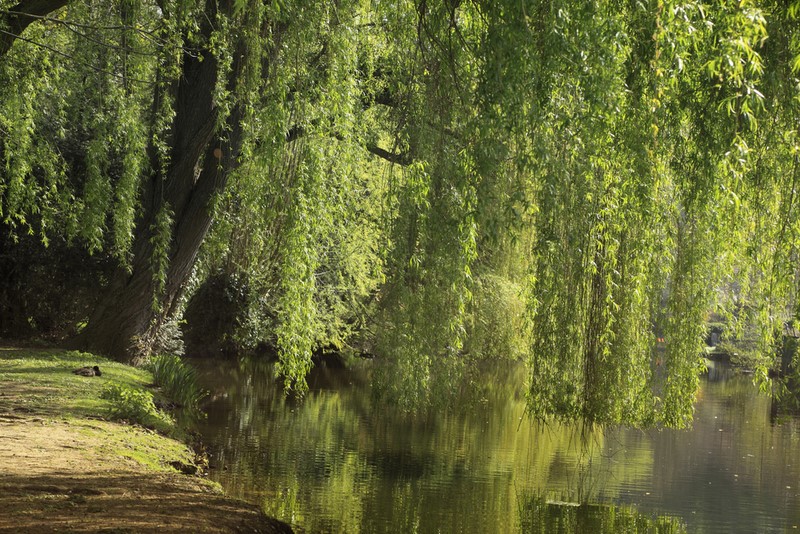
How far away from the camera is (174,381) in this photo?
11.3 metres

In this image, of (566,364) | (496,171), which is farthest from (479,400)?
(496,171)

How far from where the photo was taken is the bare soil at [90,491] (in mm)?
4832

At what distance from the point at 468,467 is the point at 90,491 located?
16.4 ft

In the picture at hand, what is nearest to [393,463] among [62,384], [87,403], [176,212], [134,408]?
[134,408]

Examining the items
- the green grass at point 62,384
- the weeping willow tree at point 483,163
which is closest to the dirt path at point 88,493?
the green grass at point 62,384

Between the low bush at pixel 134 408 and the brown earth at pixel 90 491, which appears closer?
the brown earth at pixel 90 491

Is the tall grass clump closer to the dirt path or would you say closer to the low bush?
A: the low bush

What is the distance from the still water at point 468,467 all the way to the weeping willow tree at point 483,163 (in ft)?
2.92

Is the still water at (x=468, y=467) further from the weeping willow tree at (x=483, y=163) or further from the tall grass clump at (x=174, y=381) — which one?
the weeping willow tree at (x=483, y=163)

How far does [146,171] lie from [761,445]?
889 centimetres

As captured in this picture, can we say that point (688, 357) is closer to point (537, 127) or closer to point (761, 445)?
point (537, 127)

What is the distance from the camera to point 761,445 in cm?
1317

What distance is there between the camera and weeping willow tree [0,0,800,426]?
4.91m

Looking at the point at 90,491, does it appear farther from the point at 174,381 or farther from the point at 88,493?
the point at 174,381
